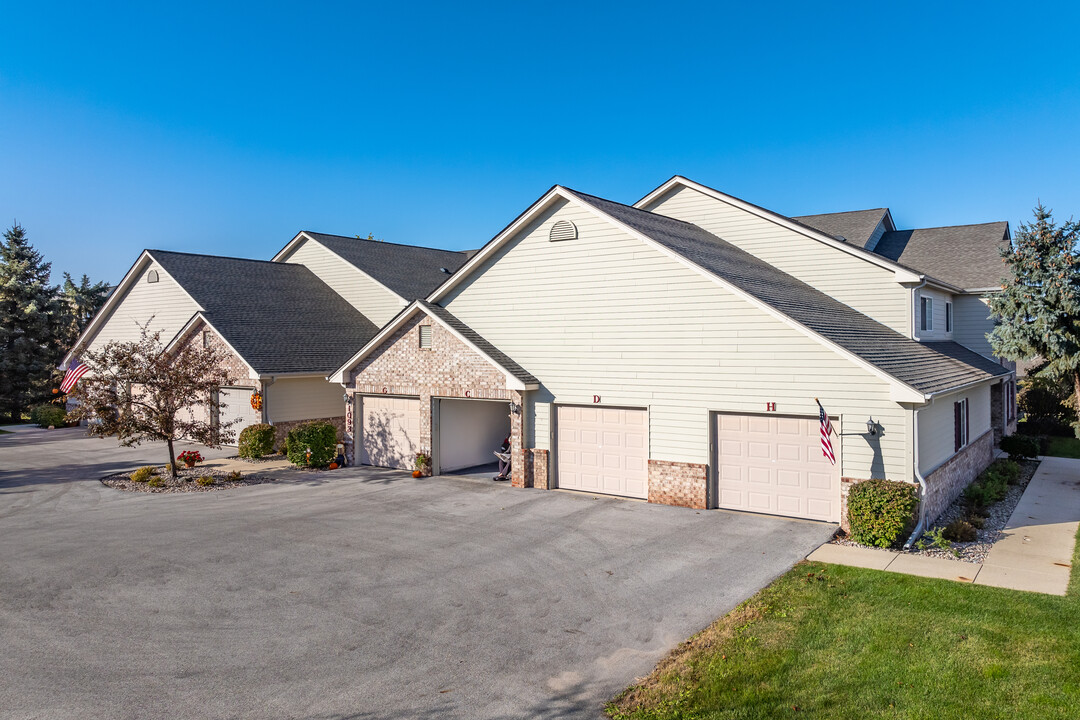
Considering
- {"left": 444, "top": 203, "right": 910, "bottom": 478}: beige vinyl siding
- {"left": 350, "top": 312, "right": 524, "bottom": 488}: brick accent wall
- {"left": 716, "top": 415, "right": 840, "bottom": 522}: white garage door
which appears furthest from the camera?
{"left": 350, "top": 312, "right": 524, "bottom": 488}: brick accent wall

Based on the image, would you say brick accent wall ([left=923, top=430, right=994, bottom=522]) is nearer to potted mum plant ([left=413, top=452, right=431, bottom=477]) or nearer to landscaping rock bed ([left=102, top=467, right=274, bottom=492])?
potted mum plant ([left=413, top=452, right=431, bottom=477])

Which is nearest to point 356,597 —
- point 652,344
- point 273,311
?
point 652,344

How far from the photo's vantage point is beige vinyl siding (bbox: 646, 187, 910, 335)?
58.0 feet

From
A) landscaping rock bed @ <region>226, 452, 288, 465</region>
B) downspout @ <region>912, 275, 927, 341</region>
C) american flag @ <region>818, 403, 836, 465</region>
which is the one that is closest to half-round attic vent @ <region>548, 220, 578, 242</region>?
american flag @ <region>818, 403, 836, 465</region>

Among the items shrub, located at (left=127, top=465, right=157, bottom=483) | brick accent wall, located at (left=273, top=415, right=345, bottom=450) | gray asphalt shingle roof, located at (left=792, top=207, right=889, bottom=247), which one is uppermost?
gray asphalt shingle roof, located at (left=792, top=207, right=889, bottom=247)

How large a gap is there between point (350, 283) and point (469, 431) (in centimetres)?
1349

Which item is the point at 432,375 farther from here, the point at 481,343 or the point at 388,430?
the point at 388,430

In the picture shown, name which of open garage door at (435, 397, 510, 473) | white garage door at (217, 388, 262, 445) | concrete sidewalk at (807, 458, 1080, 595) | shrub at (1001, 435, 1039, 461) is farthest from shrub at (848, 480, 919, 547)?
white garage door at (217, 388, 262, 445)

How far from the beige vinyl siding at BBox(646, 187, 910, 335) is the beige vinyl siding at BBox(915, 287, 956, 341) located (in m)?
0.62

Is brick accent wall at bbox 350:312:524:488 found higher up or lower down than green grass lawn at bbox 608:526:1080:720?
higher up

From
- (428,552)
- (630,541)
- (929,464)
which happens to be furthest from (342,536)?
(929,464)

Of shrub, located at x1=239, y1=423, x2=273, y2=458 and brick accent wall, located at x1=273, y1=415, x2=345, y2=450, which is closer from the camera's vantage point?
shrub, located at x1=239, y1=423, x2=273, y2=458

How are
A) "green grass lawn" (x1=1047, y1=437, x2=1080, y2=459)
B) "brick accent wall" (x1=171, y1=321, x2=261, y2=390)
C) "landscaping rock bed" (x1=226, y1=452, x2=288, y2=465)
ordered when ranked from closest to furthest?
"landscaping rock bed" (x1=226, y1=452, x2=288, y2=465), "green grass lawn" (x1=1047, y1=437, x2=1080, y2=459), "brick accent wall" (x1=171, y1=321, x2=261, y2=390)

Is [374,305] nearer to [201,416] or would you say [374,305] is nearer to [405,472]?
[201,416]
